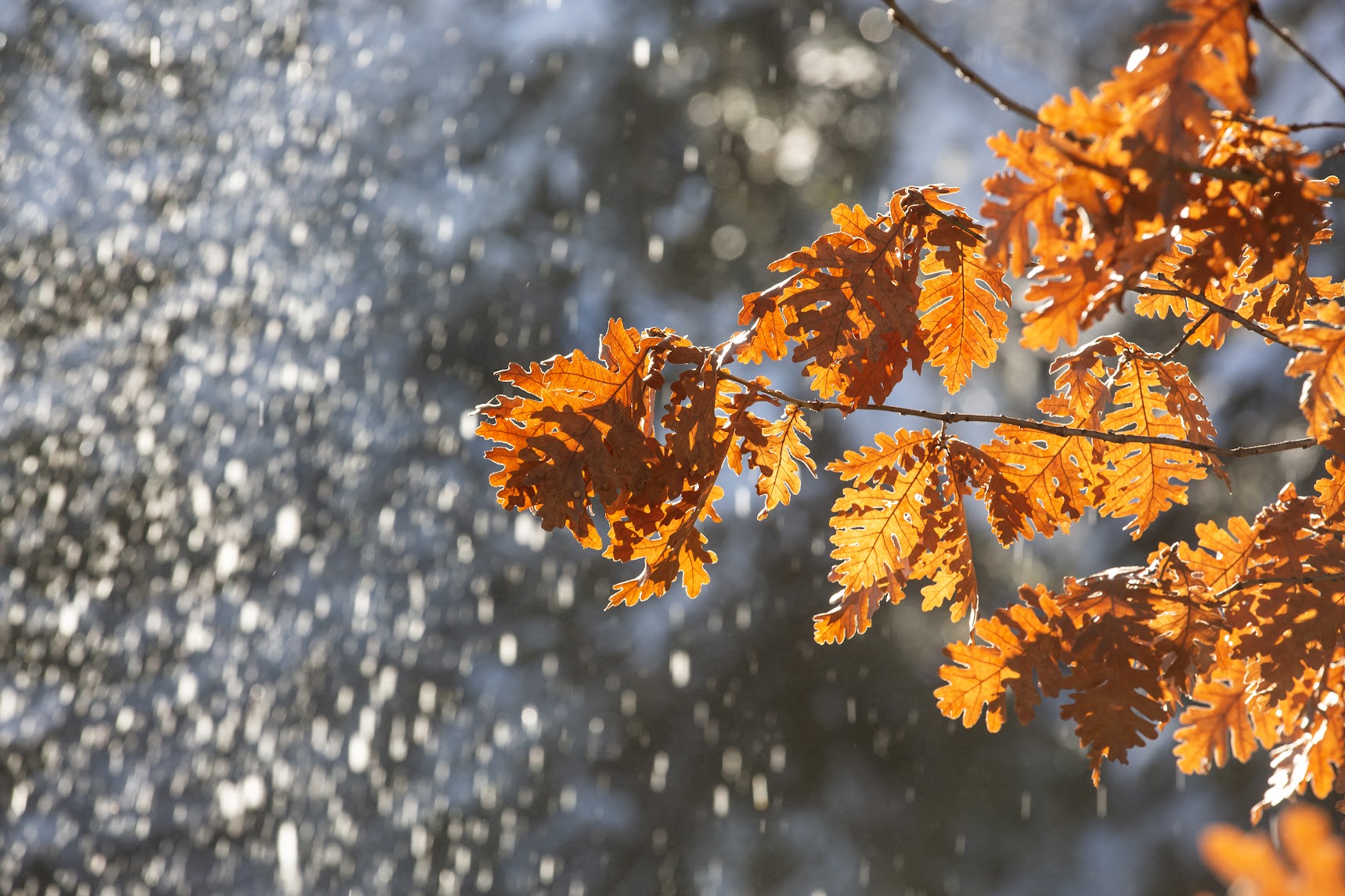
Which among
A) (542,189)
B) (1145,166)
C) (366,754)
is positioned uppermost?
(542,189)

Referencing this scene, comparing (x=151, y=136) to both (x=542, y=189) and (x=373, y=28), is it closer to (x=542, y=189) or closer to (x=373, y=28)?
(x=373, y=28)

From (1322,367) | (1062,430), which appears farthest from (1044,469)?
(1322,367)

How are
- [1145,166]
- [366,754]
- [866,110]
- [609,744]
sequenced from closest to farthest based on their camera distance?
[1145,166] < [609,744] < [366,754] < [866,110]

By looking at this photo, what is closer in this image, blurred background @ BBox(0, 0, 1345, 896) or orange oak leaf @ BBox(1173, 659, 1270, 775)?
orange oak leaf @ BBox(1173, 659, 1270, 775)

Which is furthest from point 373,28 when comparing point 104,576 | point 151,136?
point 104,576

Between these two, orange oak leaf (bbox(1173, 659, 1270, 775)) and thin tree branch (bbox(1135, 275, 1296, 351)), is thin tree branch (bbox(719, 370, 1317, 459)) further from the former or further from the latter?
orange oak leaf (bbox(1173, 659, 1270, 775))

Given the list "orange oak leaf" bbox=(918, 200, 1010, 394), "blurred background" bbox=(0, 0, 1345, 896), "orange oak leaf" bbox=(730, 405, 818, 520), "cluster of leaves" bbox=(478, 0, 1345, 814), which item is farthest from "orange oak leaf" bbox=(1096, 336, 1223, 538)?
"blurred background" bbox=(0, 0, 1345, 896)
